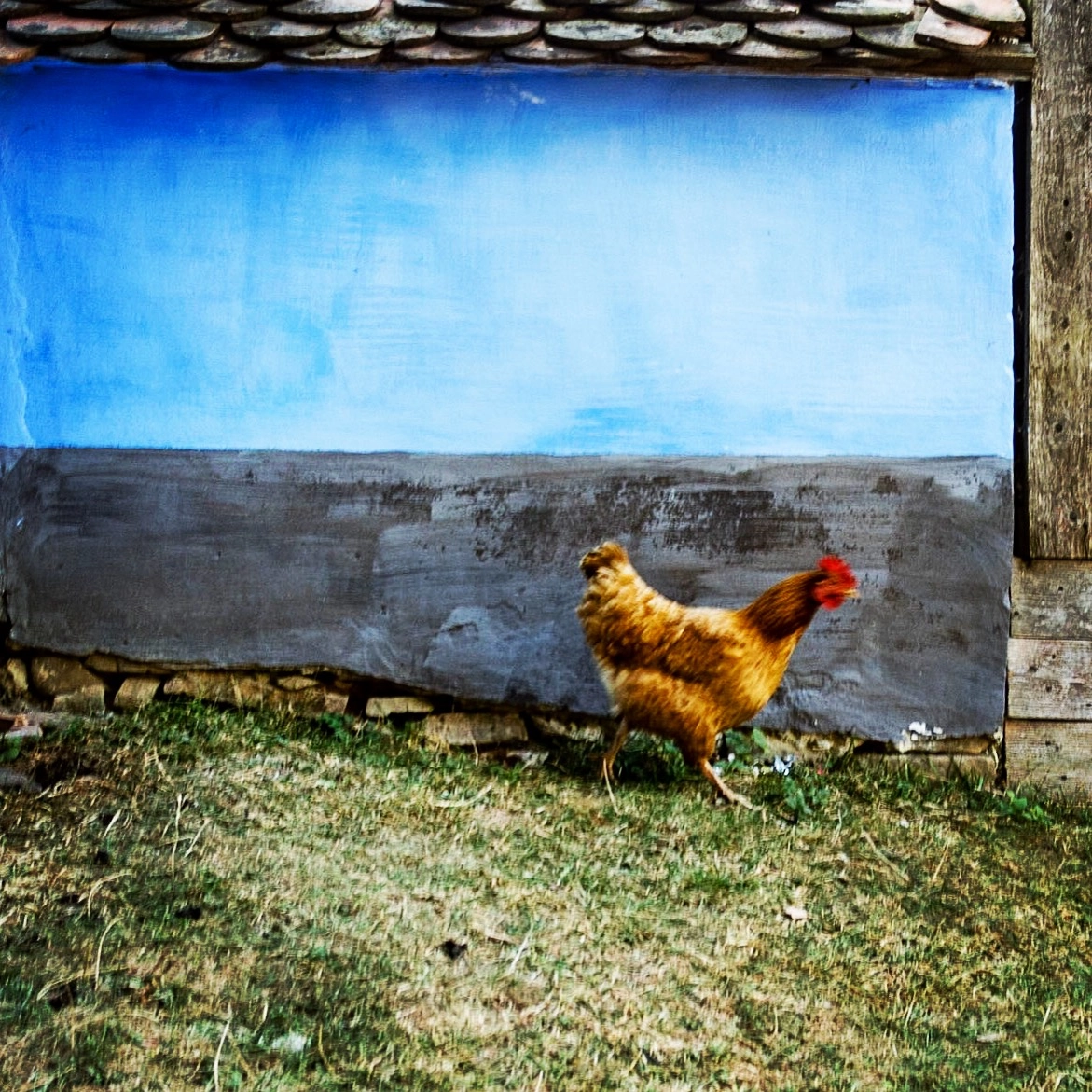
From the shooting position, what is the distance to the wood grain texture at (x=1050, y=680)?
4.73 meters

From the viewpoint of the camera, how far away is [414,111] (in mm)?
4520

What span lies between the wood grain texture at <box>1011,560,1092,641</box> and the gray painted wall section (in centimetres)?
9

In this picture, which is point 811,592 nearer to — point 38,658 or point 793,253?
point 793,253

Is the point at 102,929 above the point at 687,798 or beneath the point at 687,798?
above

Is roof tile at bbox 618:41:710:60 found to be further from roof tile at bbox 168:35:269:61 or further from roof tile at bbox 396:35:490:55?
roof tile at bbox 168:35:269:61

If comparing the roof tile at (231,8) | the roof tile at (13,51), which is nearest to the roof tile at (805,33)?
the roof tile at (231,8)

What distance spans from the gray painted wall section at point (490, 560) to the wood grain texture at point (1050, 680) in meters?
0.10

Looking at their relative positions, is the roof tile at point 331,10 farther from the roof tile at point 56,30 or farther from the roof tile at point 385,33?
the roof tile at point 56,30

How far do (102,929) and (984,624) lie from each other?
3362mm

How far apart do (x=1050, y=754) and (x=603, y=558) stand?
2085mm

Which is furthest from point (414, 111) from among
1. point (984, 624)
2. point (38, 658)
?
point (984, 624)

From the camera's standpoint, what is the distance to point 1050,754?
4793 millimetres

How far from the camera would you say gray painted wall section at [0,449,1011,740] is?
462 cm

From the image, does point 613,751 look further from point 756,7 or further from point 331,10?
point 331,10
